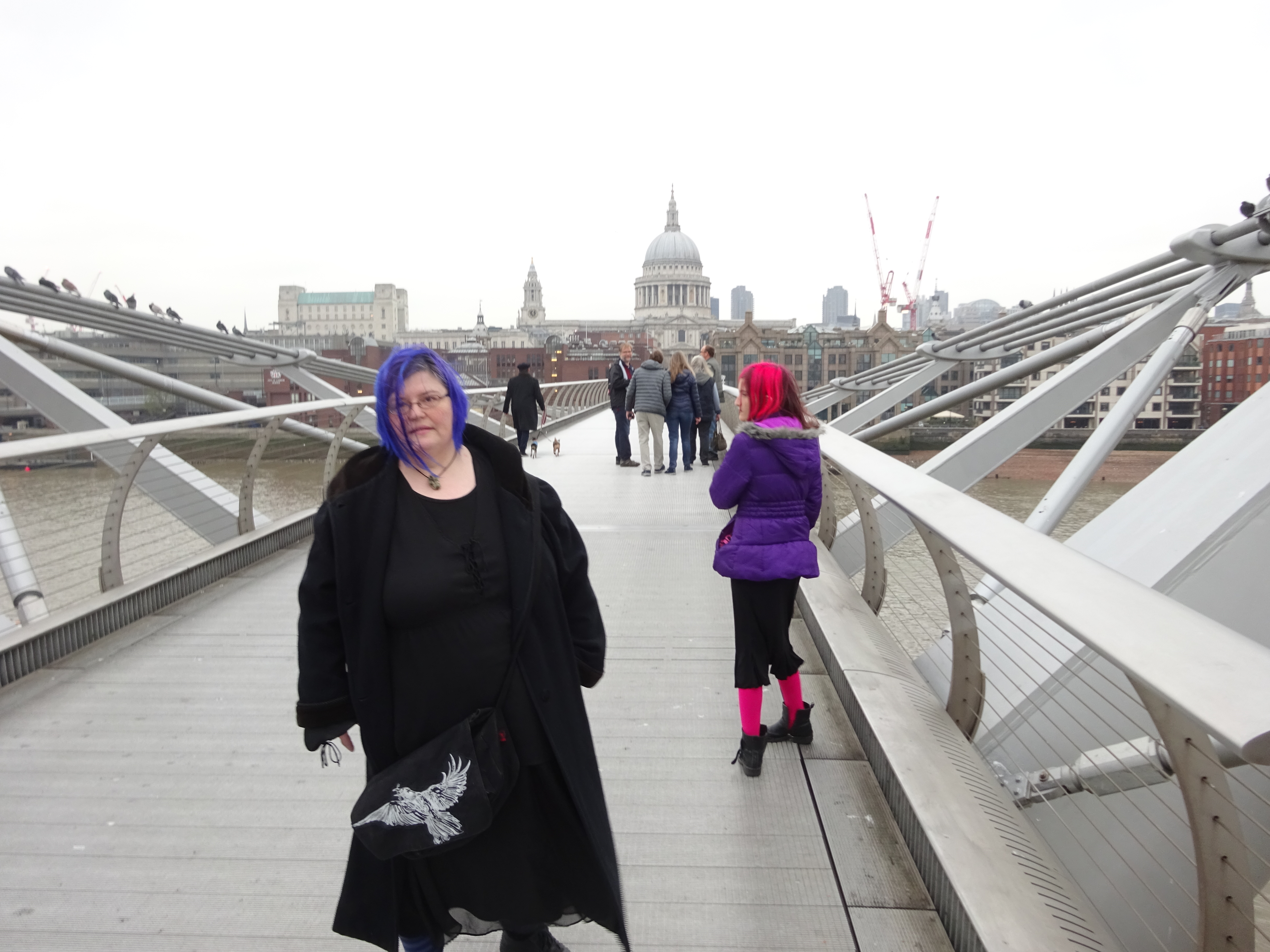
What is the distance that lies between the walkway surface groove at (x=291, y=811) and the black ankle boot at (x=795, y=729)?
0.04 meters

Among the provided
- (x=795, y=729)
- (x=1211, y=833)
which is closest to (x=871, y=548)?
(x=795, y=729)

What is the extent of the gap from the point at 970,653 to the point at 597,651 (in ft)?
4.15

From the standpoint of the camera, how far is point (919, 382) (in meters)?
13.0

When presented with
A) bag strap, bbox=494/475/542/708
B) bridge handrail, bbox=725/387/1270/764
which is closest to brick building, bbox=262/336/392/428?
bag strap, bbox=494/475/542/708

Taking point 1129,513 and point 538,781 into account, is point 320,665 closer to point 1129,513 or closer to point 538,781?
A: point 538,781

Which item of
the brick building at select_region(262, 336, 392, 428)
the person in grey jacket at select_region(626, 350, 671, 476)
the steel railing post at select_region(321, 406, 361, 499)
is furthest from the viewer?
the person in grey jacket at select_region(626, 350, 671, 476)

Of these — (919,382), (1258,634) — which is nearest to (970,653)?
(1258,634)

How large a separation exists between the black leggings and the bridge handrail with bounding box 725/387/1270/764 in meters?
0.71

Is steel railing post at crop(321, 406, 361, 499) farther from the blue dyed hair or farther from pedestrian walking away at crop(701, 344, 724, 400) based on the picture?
the blue dyed hair

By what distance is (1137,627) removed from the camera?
4.46ft

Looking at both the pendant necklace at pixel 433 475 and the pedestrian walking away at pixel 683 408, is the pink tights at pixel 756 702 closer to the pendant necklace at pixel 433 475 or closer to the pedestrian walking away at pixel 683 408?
the pendant necklace at pixel 433 475

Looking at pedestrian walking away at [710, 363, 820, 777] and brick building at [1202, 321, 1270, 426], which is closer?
pedestrian walking away at [710, 363, 820, 777]

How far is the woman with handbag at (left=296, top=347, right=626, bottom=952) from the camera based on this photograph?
1592 millimetres

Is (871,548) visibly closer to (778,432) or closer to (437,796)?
(778,432)
